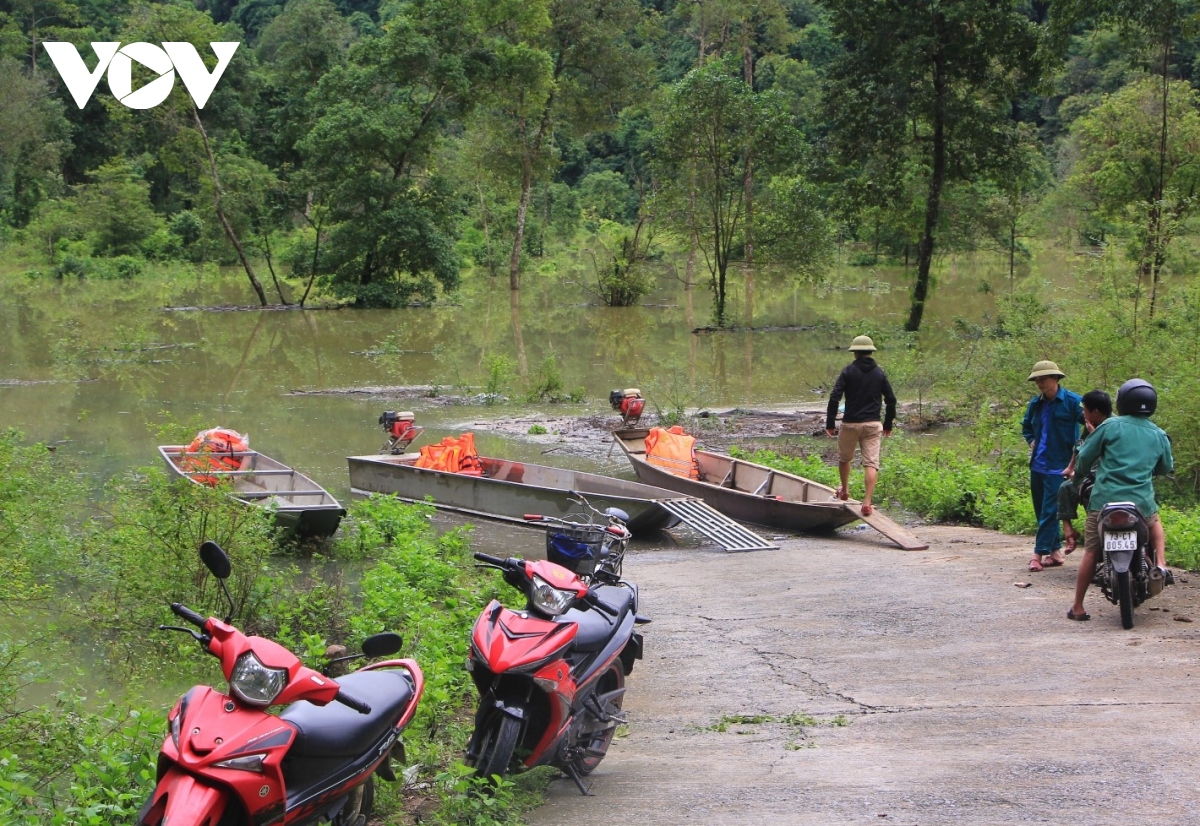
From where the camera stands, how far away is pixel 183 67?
37344 millimetres

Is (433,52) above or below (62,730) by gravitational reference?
above

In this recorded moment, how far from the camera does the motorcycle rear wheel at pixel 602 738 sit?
5.04m

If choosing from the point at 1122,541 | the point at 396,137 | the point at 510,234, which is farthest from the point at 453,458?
the point at 510,234

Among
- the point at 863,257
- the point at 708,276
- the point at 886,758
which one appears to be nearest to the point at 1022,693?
the point at 886,758

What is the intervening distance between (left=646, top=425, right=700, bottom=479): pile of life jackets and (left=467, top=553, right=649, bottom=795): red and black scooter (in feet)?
29.9

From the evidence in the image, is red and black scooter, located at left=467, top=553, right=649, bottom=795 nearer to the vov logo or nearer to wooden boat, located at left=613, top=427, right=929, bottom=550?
wooden boat, located at left=613, top=427, right=929, bottom=550

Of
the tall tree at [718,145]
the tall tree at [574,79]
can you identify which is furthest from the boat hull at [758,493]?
the tall tree at [574,79]

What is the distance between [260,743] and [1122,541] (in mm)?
5256

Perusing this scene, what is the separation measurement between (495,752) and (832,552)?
6.61 meters

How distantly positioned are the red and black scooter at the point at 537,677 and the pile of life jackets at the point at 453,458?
890 centimetres

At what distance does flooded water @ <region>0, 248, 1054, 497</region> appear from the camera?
18.5 metres

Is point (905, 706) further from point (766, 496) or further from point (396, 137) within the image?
point (396, 137)

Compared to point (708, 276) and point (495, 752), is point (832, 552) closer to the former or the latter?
point (495, 752)

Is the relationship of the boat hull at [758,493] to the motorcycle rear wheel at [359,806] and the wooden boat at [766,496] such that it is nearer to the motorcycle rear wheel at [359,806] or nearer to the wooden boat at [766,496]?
the wooden boat at [766,496]
